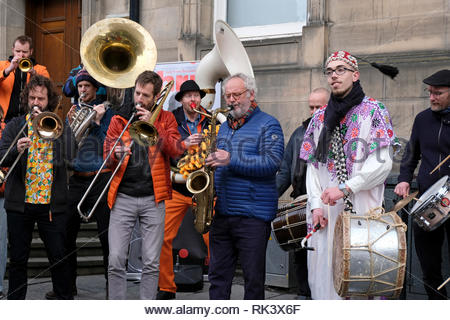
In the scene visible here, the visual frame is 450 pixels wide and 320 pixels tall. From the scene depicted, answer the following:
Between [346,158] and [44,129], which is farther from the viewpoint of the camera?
[44,129]

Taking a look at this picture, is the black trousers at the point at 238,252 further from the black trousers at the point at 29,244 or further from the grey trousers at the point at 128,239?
the black trousers at the point at 29,244

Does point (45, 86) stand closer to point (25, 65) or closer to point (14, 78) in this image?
point (25, 65)

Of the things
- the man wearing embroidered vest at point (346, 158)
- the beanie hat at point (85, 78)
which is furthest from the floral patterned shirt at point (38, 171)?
the man wearing embroidered vest at point (346, 158)

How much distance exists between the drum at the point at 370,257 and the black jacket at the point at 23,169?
2454mm

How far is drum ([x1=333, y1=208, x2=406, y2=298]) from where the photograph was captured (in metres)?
4.34

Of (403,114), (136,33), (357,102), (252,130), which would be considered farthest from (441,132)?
(136,33)

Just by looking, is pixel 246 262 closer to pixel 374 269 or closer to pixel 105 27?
pixel 374 269

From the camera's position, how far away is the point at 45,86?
19.1ft

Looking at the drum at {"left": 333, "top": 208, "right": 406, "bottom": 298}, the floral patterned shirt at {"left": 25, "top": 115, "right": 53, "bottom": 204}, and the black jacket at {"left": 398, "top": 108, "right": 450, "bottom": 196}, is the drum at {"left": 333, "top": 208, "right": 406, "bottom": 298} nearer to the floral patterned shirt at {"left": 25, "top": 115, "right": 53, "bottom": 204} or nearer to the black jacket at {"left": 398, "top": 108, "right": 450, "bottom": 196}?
the black jacket at {"left": 398, "top": 108, "right": 450, "bottom": 196}

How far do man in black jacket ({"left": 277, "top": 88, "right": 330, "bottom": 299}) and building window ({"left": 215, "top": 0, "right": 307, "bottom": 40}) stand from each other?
2572 millimetres

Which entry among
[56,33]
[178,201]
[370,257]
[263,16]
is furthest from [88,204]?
[56,33]

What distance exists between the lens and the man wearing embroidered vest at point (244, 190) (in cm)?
512

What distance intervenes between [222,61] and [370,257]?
3.43m

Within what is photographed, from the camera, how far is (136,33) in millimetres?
6703
